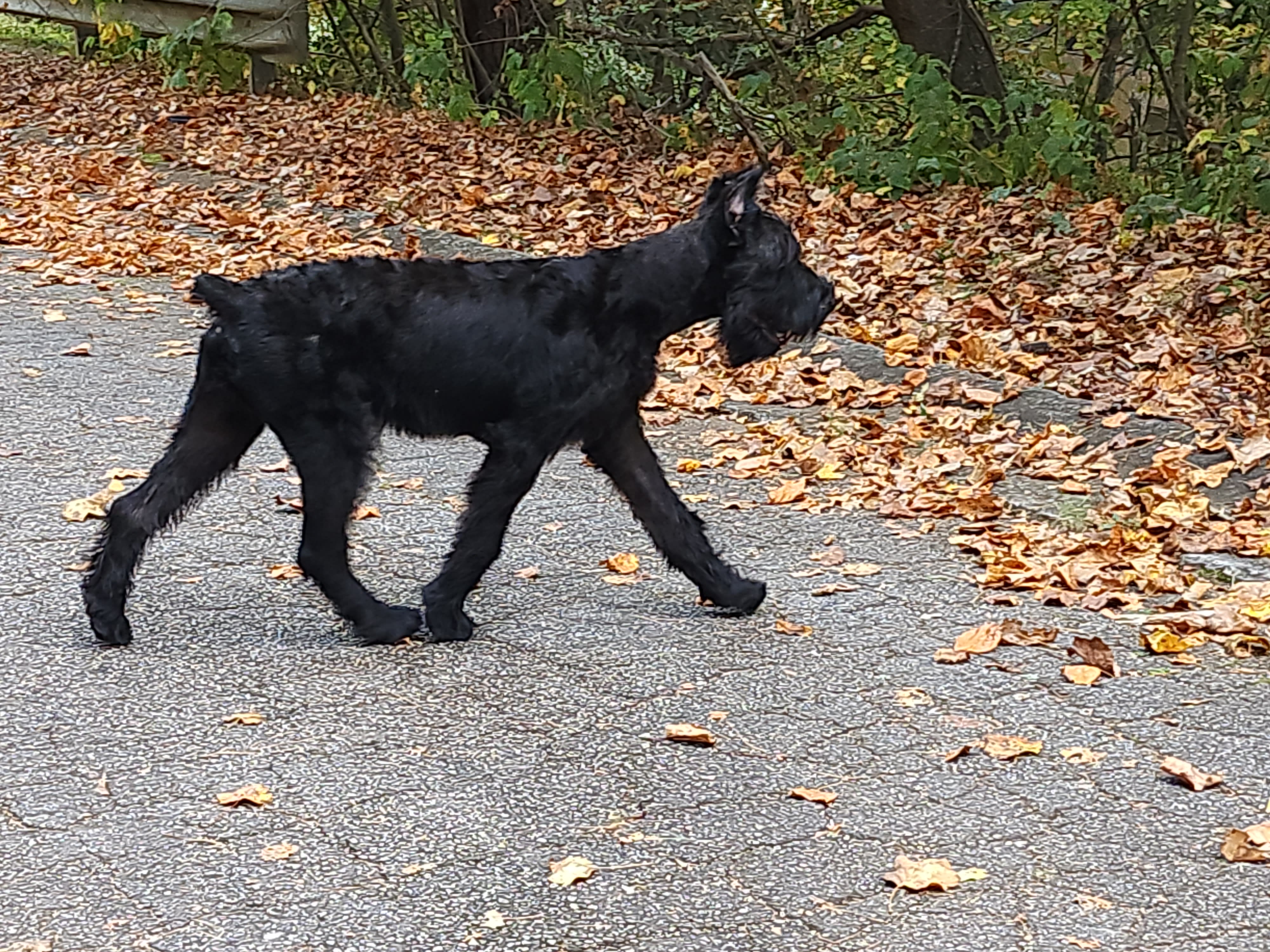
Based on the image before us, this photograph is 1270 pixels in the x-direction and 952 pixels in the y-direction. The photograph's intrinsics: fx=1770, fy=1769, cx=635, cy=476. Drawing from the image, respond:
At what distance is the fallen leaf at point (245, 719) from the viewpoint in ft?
16.2

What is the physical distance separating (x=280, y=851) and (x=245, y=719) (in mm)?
876

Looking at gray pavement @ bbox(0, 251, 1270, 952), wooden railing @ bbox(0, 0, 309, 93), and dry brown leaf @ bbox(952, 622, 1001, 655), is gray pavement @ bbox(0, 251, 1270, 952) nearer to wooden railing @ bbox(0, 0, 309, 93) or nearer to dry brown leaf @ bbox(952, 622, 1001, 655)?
dry brown leaf @ bbox(952, 622, 1001, 655)

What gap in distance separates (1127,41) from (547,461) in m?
8.98

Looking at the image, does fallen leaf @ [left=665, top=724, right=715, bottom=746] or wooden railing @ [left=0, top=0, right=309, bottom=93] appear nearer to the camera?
fallen leaf @ [left=665, top=724, right=715, bottom=746]

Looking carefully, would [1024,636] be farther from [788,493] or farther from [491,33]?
[491,33]

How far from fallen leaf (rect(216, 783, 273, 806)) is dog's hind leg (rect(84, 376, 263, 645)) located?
123 centimetres

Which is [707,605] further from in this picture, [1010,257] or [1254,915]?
[1010,257]

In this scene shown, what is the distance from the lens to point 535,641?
18.6 feet

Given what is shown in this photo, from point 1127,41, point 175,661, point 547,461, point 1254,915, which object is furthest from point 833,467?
point 1127,41

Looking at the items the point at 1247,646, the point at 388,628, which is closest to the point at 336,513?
the point at 388,628

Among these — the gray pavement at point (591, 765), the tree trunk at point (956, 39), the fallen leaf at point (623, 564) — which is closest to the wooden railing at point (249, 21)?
the tree trunk at point (956, 39)

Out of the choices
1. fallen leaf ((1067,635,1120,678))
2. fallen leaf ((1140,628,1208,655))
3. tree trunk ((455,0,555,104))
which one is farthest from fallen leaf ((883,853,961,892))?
tree trunk ((455,0,555,104))

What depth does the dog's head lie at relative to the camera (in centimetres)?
572

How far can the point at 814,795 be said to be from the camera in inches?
178
